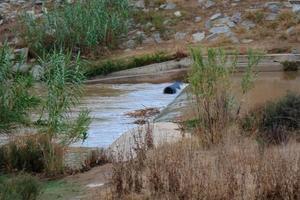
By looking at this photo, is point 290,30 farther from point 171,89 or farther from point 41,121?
point 41,121

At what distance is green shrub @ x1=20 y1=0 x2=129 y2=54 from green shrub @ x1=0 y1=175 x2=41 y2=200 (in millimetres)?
19624

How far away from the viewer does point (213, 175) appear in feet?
24.0

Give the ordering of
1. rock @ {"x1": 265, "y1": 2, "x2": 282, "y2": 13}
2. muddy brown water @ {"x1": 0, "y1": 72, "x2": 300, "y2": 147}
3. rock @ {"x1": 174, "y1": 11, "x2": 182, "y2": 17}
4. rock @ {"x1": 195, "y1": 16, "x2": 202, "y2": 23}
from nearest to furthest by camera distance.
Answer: muddy brown water @ {"x1": 0, "y1": 72, "x2": 300, "y2": 147}, rock @ {"x1": 265, "y1": 2, "x2": 282, "y2": 13}, rock @ {"x1": 195, "y1": 16, "x2": 202, "y2": 23}, rock @ {"x1": 174, "y1": 11, "x2": 182, "y2": 17}

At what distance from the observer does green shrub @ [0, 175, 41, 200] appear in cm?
693

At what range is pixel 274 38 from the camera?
2622 centimetres

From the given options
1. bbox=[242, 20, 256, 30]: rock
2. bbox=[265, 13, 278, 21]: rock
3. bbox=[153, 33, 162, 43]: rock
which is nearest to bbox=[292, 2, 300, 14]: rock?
bbox=[265, 13, 278, 21]: rock

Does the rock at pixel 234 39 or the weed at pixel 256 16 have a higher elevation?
the weed at pixel 256 16

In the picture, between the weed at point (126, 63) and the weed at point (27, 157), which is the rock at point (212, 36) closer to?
the weed at point (126, 63)

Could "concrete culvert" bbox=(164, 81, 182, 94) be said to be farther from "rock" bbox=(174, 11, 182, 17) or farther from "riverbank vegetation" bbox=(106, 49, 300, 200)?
"riverbank vegetation" bbox=(106, 49, 300, 200)

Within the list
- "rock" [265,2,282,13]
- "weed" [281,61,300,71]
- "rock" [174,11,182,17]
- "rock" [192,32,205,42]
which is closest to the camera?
"weed" [281,61,300,71]

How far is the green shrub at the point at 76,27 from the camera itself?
2739 cm

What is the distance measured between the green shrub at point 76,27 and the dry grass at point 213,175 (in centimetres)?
1934

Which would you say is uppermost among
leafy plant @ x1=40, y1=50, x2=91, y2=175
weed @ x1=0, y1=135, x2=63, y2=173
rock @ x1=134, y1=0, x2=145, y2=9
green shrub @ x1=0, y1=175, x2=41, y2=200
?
green shrub @ x1=0, y1=175, x2=41, y2=200

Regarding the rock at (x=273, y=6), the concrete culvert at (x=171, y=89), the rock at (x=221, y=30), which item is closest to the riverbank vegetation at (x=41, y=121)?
the concrete culvert at (x=171, y=89)
